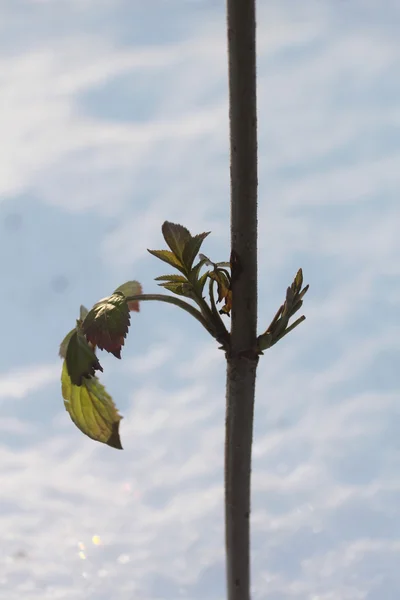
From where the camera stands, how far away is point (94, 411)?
180cm

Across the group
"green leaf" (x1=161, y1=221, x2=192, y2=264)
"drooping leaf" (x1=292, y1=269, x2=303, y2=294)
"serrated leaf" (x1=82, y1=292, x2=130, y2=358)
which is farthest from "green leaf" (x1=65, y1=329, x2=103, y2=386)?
"drooping leaf" (x1=292, y1=269, x2=303, y2=294)

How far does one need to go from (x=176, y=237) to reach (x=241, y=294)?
0.94 feet

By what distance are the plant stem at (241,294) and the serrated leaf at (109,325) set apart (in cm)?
30

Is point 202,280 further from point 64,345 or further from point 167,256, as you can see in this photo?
point 64,345

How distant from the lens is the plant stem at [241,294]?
1.44m

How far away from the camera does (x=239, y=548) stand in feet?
5.21

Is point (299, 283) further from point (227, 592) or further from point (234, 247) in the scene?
point (227, 592)

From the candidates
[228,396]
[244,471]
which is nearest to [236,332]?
[228,396]

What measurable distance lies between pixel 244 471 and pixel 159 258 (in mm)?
524

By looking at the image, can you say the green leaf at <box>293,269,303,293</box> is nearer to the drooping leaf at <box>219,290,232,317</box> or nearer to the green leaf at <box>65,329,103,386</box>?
the drooping leaf at <box>219,290,232,317</box>

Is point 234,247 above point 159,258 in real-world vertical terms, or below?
below

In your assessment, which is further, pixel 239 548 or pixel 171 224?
pixel 171 224

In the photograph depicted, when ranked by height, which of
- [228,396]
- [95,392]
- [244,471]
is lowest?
[244,471]

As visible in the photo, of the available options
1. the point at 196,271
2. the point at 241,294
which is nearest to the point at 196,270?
the point at 196,271
